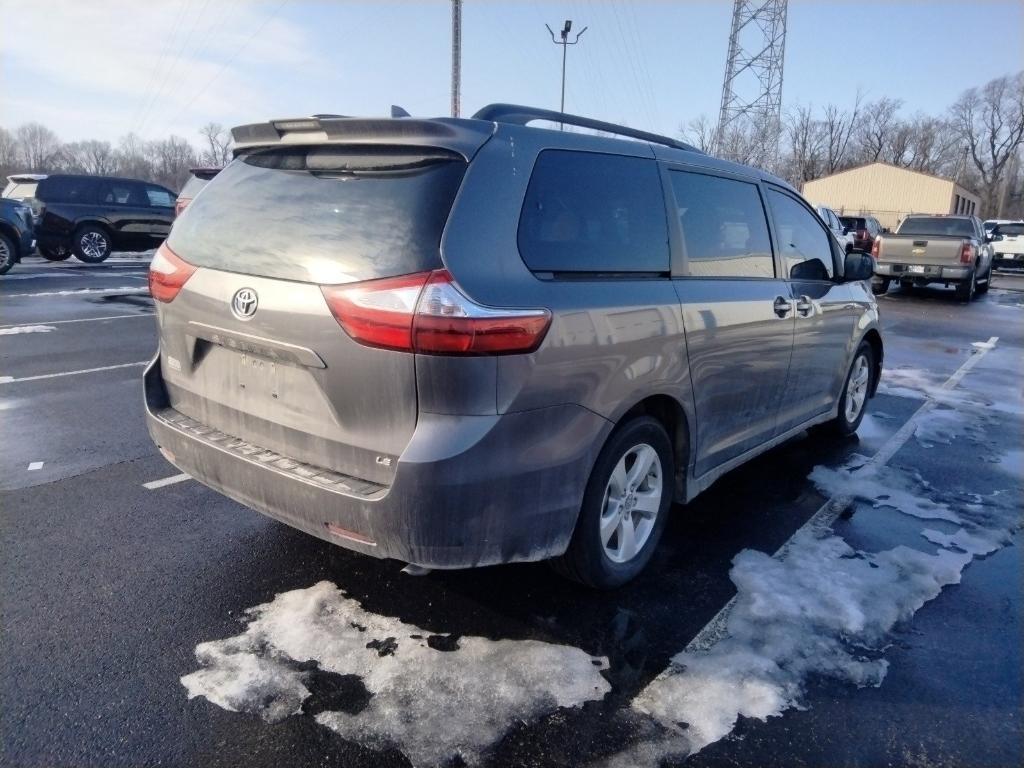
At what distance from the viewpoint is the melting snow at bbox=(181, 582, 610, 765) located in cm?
228

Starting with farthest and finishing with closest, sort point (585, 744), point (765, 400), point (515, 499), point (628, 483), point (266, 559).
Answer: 1. point (765, 400)
2. point (266, 559)
3. point (628, 483)
4. point (515, 499)
5. point (585, 744)

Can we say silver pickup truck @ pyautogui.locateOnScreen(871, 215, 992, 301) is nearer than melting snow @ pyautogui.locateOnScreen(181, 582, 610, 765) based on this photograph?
No

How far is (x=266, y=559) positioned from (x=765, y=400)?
8.97 feet

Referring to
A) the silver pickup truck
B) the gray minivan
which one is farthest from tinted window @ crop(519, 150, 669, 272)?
the silver pickup truck

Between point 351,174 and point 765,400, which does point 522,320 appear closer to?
point 351,174

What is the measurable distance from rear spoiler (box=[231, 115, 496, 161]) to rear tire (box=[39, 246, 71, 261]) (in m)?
16.2

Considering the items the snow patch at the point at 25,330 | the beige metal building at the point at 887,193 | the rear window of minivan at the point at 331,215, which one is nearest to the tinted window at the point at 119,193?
the snow patch at the point at 25,330

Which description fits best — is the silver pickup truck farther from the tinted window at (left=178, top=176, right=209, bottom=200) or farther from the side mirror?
the tinted window at (left=178, top=176, right=209, bottom=200)

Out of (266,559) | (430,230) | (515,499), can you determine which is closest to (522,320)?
(430,230)

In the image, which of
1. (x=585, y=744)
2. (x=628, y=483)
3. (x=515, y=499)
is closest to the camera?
(x=585, y=744)

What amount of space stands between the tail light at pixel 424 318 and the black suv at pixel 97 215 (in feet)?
54.7

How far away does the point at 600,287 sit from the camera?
2758mm

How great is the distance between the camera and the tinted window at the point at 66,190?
51.2 ft

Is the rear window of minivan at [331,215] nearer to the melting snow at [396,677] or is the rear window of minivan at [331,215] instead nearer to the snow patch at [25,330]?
the melting snow at [396,677]
